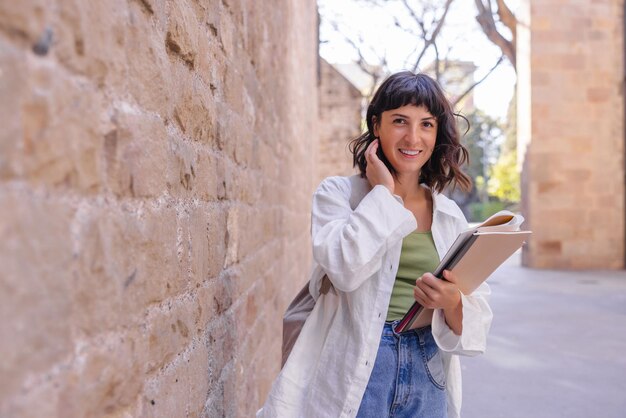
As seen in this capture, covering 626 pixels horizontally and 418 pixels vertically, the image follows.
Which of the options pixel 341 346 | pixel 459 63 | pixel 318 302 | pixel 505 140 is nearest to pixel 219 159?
pixel 318 302

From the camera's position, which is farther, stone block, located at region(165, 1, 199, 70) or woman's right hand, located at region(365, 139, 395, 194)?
woman's right hand, located at region(365, 139, 395, 194)

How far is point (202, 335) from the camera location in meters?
2.01

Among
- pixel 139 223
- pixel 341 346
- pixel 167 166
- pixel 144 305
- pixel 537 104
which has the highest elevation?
pixel 537 104

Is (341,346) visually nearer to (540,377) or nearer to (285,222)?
(540,377)

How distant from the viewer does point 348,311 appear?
1.96 metres

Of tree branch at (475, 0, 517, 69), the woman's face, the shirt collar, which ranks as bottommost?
the shirt collar

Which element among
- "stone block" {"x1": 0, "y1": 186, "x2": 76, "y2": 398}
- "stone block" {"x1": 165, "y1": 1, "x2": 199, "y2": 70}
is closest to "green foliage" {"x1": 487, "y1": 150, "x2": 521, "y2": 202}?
"stone block" {"x1": 165, "y1": 1, "x2": 199, "y2": 70}

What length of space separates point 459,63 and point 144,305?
72.8 feet

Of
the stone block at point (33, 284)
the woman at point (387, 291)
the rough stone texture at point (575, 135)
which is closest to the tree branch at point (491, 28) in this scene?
the rough stone texture at point (575, 135)

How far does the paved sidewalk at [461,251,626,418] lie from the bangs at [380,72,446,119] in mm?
2737

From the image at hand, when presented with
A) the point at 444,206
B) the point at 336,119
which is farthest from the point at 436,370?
the point at 336,119

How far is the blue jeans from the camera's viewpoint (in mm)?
1895

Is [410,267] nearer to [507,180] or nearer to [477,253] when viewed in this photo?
[477,253]

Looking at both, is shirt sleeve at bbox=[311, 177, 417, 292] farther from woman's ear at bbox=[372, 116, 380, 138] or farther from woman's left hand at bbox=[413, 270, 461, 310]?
woman's ear at bbox=[372, 116, 380, 138]
